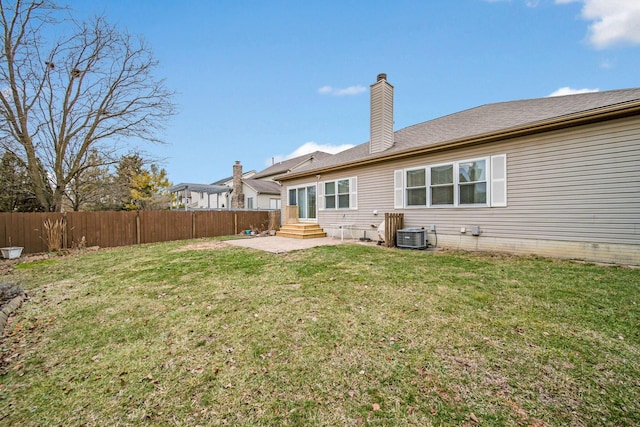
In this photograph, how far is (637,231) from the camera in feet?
16.8

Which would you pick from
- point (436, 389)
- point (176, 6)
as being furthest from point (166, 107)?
point (436, 389)

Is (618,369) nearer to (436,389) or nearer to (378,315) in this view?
(436,389)

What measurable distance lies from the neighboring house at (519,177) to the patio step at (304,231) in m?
1.84

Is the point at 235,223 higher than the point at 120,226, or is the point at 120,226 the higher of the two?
the point at 120,226

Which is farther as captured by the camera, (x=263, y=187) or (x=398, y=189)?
(x=263, y=187)

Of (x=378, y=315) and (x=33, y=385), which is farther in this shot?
(x=378, y=315)

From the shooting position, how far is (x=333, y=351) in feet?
8.08

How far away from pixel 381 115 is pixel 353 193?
3039mm

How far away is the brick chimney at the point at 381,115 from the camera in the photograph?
978 centimetres

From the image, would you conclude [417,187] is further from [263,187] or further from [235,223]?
[263,187]

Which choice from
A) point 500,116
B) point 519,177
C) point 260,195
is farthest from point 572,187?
point 260,195

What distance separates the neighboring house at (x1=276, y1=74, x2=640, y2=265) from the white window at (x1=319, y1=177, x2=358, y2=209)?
0.48 feet

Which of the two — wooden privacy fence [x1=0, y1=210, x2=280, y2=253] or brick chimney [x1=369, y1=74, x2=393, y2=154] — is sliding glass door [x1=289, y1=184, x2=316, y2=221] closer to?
wooden privacy fence [x1=0, y1=210, x2=280, y2=253]

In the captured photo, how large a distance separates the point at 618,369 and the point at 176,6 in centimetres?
1404
